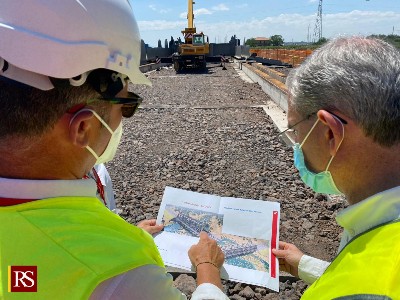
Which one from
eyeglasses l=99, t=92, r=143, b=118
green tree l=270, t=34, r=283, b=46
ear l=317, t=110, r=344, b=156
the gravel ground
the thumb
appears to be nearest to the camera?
eyeglasses l=99, t=92, r=143, b=118

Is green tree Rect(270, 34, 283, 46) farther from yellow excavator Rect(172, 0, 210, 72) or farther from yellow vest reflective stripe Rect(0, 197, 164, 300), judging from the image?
yellow vest reflective stripe Rect(0, 197, 164, 300)

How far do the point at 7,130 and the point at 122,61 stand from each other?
431mm

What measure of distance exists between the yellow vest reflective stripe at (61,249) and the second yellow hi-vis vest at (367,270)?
56 cm

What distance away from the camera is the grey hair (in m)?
1.44

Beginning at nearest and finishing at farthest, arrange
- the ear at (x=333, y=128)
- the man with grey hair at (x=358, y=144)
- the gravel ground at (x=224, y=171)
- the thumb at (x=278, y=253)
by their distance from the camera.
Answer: the man with grey hair at (x=358, y=144) → the ear at (x=333, y=128) → the thumb at (x=278, y=253) → the gravel ground at (x=224, y=171)

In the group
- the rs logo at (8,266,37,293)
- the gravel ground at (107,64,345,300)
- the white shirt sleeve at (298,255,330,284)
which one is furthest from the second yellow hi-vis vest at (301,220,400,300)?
the gravel ground at (107,64,345,300)

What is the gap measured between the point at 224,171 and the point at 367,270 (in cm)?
501

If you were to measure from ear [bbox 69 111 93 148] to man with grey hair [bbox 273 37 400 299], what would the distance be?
841mm

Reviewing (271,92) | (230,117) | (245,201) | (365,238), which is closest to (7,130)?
(365,238)

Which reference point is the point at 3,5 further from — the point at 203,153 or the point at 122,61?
the point at 203,153

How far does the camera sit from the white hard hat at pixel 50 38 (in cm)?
118

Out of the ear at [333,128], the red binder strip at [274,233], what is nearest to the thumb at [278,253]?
the red binder strip at [274,233]

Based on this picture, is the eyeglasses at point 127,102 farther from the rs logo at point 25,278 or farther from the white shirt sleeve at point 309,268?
the white shirt sleeve at point 309,268

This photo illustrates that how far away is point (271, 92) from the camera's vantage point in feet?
45.3
